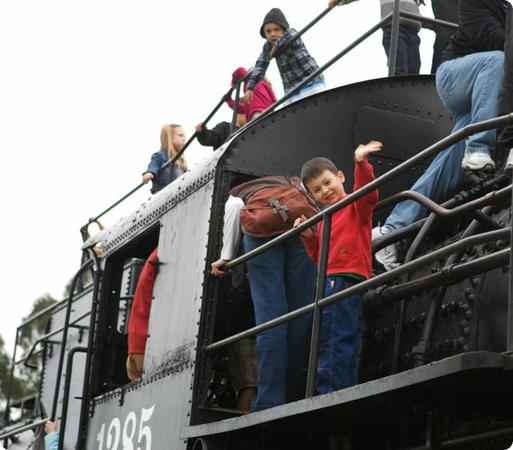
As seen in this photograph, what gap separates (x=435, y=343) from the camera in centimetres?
532

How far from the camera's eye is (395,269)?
4711mm

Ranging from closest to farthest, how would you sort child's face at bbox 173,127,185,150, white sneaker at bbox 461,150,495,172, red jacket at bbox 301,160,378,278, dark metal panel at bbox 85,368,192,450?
red jacket at bbox 301,160,378,278 < white sneaker at bbox 461,150,495,172 < dark metal panel at bbox 85,368,192,450 < child's face at bbox 173,127,185,150

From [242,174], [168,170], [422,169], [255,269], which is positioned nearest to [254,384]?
[255,269]

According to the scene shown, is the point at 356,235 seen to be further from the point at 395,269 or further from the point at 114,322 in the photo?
the point at 114,322

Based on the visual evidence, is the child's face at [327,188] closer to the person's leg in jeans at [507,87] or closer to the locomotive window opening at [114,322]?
the person's leg in jeans at [507,87]

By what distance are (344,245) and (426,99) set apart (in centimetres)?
219

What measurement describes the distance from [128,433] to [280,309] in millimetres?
1537

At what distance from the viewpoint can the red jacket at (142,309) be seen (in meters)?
7.24

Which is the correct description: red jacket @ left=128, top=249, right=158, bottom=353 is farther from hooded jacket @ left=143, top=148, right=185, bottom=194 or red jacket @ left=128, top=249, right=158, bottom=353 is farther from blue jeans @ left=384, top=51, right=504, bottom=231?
hooded jacket @ left=143, top=148, right=185, bottom=194

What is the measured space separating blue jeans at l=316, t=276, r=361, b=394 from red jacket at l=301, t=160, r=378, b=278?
71 mm

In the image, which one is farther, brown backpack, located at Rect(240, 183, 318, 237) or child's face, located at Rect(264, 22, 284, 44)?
child's face, located at Rect(264, 22, 284, 44)

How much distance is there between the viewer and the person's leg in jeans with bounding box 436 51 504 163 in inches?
229

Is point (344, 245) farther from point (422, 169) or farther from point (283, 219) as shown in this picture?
point (422, 169)

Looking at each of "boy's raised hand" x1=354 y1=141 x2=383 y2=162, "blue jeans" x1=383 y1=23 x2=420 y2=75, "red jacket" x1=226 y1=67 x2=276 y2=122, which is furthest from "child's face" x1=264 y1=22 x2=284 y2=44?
"boy's raised hand" x1=354 y1=141 x2=383 y2=162
